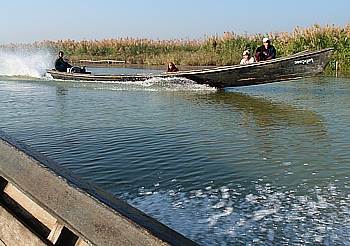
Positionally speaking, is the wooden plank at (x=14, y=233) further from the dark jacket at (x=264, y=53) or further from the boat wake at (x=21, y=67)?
the boat wake at (x=21, y=67)

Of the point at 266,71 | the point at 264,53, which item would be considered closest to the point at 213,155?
the point at 266,71

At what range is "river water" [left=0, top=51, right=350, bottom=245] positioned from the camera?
452 centimetres

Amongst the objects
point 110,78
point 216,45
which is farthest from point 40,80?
point 216,45

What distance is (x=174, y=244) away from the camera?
1.57 metres

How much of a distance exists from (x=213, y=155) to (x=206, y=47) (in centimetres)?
2640

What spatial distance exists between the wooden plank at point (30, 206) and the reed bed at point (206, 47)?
24.6 metres

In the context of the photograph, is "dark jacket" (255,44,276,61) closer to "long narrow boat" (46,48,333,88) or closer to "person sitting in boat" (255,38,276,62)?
"person sitting in boat" (255,38,276,62)

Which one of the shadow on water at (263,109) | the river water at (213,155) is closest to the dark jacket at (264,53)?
the shadow on water at (263,109)

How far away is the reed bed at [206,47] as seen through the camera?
2527 centimetres

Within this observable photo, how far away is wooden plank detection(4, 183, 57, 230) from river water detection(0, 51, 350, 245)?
227 centimetres

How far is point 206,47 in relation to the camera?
1287 inches

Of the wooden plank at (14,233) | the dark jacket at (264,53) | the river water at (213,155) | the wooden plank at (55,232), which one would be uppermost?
the dark jacket at (264,53)

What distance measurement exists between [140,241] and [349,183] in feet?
15.5

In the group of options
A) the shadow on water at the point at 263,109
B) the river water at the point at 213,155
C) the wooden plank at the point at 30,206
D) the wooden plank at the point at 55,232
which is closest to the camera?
the wooden plank at the point at 55,232
